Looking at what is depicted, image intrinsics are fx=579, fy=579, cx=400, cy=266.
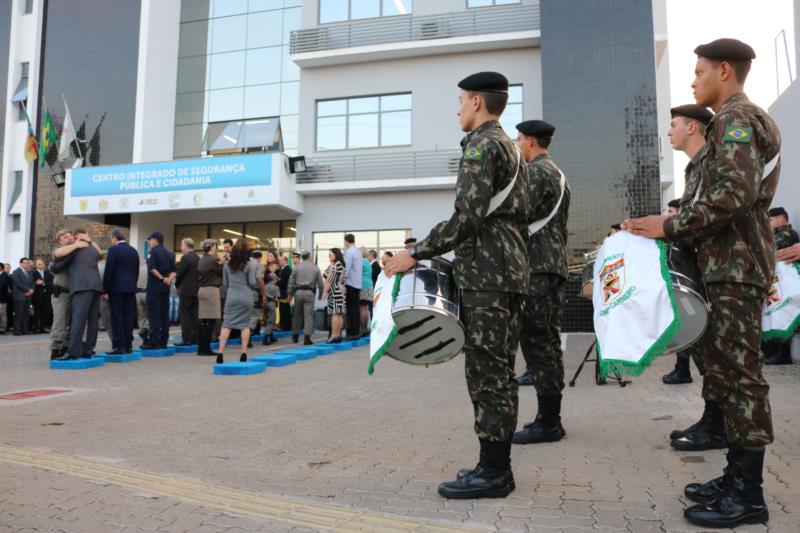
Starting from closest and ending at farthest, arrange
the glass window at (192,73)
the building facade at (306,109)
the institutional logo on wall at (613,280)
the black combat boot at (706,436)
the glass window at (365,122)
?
the institutional logo on wall at (613,280) → the black combat boot at (706,436) → the building facade at (306,109) → the glass window at (365,122) → the glass window at (192,73)

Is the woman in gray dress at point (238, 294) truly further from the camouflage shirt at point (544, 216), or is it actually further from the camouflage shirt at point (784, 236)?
the camouflage shirt at point (784, 236)

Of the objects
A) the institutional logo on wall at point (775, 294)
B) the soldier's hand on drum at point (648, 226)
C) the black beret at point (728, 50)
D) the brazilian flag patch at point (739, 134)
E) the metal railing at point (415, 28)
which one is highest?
the metal railing at point (415, 28)

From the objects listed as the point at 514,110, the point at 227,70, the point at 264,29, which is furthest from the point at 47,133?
the point at 514,110

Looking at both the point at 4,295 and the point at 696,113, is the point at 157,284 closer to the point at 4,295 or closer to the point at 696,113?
the point at 4,295

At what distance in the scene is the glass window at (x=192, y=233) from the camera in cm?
2169

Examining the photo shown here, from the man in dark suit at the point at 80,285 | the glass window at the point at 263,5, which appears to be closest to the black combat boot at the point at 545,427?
the man in dark suit at the point at 80,285

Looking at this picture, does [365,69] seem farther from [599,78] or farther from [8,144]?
[8,144]

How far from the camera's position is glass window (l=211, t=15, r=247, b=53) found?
22.5 metres

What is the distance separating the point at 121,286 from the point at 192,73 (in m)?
16.3

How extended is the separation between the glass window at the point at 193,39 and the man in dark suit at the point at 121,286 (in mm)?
16010

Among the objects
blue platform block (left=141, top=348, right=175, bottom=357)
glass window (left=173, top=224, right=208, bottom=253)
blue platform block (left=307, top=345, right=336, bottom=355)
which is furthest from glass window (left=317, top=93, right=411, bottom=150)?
blue platform block (left=141, top=348, right=175, bottom=357)

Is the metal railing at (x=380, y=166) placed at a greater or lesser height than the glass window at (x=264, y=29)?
lesser

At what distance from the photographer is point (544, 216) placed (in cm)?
415

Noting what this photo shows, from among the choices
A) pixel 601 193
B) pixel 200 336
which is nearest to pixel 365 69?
pixel 601 193
